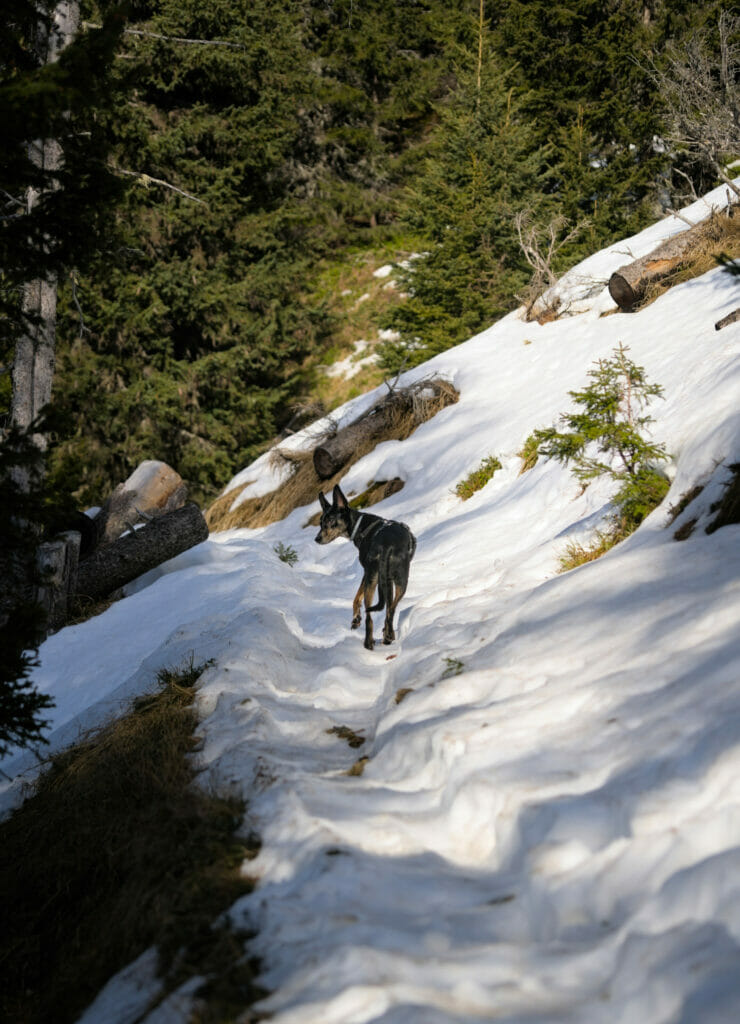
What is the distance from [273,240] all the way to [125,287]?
5.17 metres

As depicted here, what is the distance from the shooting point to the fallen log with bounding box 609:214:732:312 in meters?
10.7

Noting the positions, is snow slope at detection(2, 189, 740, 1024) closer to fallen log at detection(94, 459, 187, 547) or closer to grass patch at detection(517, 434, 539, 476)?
grass patch at detection(517, 434, 539, 476)

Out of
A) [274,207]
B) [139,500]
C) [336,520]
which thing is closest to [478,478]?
[336,520]

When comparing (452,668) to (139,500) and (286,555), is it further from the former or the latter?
(139,500)

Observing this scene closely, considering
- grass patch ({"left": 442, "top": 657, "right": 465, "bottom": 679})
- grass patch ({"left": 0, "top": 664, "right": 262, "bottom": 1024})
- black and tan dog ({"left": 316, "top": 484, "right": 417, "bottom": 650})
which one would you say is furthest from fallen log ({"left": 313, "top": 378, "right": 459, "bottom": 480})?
grass patch ({"left": 0, "top": 664, "right": 262, "bottom": 1024})

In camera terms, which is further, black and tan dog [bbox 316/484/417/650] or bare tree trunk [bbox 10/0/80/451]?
bare tree trunk [bbox 10/0/80/451]

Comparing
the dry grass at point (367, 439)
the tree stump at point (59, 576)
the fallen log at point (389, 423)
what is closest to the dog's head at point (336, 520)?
the tree stump at point (59, 576)

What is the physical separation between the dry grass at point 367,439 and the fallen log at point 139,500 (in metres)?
A: 1.94

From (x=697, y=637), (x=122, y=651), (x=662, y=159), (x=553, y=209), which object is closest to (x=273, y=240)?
(x=553, y=209)

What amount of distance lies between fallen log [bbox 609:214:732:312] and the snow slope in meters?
4.30

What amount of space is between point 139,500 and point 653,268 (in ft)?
31.2

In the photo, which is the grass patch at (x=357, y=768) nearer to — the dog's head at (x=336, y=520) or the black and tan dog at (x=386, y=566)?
the black and tan dog at (x=386, y=566)

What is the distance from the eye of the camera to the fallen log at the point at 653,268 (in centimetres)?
1070

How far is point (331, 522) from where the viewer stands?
6.52 metres
